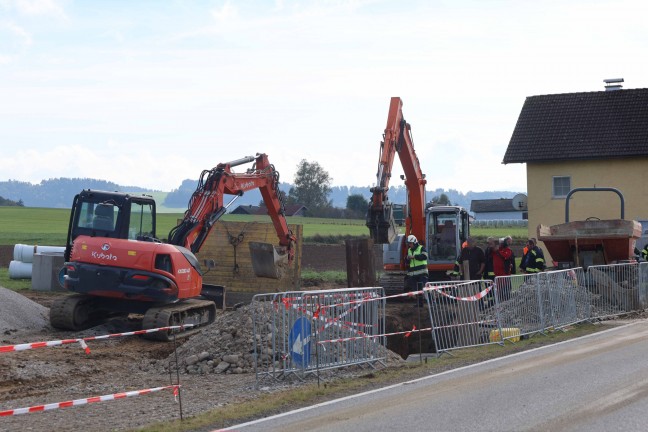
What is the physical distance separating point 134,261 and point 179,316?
1616 mm

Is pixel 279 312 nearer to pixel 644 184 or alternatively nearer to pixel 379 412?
pixel 379 412

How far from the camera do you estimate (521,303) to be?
18.6 meters

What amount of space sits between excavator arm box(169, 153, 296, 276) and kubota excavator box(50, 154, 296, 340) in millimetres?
23

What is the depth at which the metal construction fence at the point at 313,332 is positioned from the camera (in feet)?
45.4

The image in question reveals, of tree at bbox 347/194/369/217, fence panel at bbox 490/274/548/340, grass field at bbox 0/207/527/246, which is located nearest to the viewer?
fence panel at bbox 490/274/548/340

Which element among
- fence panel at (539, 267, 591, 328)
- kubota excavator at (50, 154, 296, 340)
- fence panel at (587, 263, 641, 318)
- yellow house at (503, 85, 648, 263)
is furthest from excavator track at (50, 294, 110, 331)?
yellow house at (503, 85, 648, 263)

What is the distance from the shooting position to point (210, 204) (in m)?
22.3

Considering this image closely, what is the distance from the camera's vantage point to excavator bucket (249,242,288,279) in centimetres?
2502

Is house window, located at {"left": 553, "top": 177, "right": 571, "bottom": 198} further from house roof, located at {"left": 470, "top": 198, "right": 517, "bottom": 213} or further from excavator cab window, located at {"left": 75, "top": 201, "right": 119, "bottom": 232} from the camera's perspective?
house roof, located at {"left": 470, "top": 198, "right": 517, "bottom": 213}

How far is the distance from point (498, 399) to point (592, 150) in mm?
30078

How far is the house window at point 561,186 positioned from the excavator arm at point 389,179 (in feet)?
50.4

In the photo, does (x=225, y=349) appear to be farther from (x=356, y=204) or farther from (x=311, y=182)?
(x=311, y=182)

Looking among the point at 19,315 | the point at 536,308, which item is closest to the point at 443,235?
the point at 536,308

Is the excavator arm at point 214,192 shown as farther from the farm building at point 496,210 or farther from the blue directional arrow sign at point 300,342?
the farm building at point 496,210
